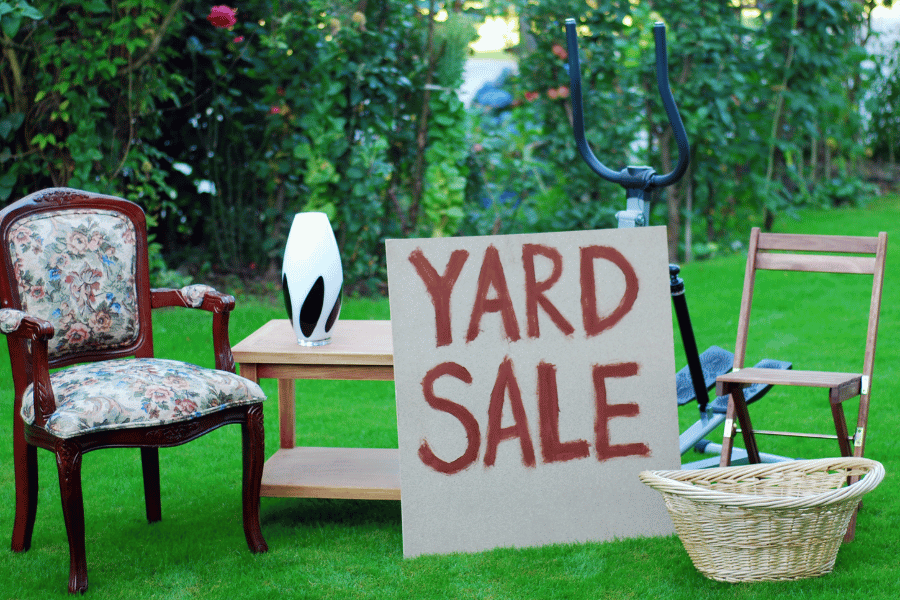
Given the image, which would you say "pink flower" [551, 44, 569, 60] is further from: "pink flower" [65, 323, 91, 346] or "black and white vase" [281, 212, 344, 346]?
"pink flower" [65, 323, 91, 346]

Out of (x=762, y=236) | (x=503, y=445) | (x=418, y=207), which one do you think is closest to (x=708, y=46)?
(x=418, y=207)

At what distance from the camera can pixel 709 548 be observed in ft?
7.84

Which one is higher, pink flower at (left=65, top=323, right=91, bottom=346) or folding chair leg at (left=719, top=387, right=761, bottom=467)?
pink flower at (left=65, top=323, right=91, bottom=346)

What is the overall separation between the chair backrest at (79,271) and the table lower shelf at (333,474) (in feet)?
1.82

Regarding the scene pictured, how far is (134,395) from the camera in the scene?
96.7 inches

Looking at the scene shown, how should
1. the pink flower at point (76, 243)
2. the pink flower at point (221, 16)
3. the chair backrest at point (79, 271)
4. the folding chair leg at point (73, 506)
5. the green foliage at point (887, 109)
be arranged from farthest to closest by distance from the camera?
the green foliage at point (887, 109)
the pink flower at point (221, 16)
the pink flower at point (76, 243)
the chair backrest at point (79, 271)
the folding chair leg at point (73, 506)

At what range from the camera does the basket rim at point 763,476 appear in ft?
7.43

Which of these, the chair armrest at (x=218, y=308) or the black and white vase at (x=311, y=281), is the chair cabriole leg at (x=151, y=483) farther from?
the black and white vase at (x=311, y=281)

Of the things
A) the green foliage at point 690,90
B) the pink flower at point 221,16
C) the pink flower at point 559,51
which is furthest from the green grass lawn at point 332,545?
the pink flower at point 559,51

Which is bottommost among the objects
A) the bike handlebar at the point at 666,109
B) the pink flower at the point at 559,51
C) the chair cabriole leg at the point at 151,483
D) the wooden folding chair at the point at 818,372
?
the chair cabriole leg at the point at 151,483

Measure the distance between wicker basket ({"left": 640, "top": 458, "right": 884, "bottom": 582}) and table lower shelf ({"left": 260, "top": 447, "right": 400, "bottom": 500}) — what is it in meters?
0.80

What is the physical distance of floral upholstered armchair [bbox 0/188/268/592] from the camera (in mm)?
2420

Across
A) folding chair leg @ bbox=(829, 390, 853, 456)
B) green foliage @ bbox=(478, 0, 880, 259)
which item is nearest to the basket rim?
folding chair leg @ bbox=(829, 390, 853, 456)

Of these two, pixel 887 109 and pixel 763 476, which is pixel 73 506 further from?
pixel 887 109
